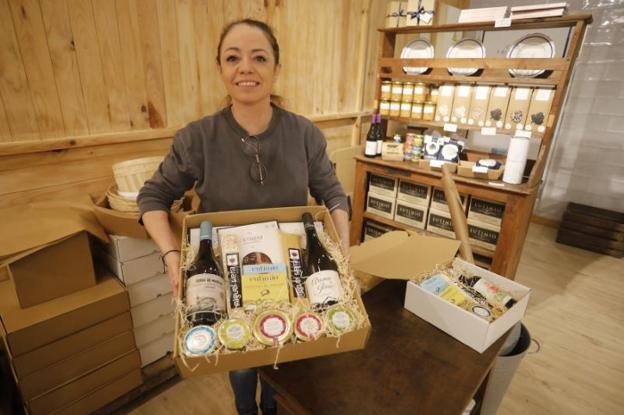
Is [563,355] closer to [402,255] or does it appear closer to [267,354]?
[402,255]

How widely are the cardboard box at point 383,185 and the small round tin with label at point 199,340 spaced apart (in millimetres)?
2220

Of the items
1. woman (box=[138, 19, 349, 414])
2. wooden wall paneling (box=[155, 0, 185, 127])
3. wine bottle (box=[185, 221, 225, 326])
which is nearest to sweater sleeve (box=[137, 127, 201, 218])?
woman (box=[138, 19, 349, 414])

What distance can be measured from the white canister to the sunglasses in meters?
1.65

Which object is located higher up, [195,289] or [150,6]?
[150,6]

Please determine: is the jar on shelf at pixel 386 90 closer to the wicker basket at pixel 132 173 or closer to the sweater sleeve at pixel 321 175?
the sweater sleeve at pixel 321 175

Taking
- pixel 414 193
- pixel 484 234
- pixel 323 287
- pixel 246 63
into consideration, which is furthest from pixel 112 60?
pixel 484 234

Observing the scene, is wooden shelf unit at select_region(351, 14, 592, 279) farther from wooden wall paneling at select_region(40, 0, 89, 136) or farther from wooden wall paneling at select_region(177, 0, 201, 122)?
wooden wall paneling at select_region(40, 0, 89, 136)

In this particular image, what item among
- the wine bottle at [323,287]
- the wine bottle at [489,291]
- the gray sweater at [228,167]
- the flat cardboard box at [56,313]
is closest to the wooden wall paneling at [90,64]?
the flat cardboard box at [56,313]

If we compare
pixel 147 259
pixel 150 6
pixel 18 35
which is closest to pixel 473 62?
pixel 150 6

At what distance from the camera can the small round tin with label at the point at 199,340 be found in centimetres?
64

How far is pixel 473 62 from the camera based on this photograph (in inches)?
88.0

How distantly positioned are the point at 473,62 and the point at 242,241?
79.8 inches

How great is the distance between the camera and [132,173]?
1702 millimetres

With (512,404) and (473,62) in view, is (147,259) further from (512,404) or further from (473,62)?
(473,62)
